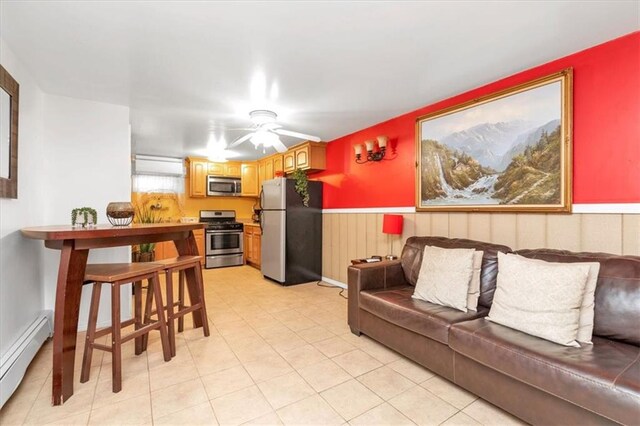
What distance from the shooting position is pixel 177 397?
1813 mm

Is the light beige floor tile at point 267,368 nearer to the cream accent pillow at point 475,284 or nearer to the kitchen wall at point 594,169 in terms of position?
the cream accent pillow at point 475,284

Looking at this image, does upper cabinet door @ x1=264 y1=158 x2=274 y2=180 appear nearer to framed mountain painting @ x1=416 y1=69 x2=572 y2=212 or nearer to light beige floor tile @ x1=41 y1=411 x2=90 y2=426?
framed mountain painting @ x1=416 y1=69 x2=572 y2=212

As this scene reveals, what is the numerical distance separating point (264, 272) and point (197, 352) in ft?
8.36

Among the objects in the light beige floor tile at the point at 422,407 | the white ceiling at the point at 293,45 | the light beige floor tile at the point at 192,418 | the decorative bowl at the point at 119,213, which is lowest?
the light beige floor tile at the point at 422,407

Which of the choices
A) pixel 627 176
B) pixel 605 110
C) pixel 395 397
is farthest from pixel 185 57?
pixel 627 176

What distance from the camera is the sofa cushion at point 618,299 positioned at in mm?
1569

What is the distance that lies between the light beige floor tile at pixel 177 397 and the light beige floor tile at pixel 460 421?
1411 mm

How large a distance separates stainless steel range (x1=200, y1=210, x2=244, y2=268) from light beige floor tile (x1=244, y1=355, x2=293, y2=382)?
3.93 metres

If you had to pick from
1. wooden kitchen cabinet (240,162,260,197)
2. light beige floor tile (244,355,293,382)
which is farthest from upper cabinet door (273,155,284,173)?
light beige floor tile (244,355,293,382)

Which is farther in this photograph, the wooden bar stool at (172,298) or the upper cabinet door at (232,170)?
the upper cabinet door at (232,170)

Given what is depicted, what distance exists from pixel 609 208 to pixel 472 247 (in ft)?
2.85

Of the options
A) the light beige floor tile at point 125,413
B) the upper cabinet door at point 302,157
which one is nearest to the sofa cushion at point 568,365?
the light beige floor tile at point 125,413

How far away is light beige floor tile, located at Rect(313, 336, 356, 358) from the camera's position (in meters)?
2.39

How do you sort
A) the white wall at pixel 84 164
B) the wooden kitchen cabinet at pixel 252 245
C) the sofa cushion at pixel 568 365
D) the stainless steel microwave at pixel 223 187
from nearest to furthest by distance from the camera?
1. the sofa cushion at pixel 568 365
2. the white wall at pixel 84 164
3. the wooden kitchen cabinet at pixel 252 245
4. the stainless steel microwave at pixel 223 187
